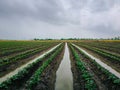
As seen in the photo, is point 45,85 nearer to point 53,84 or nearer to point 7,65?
point 53,84

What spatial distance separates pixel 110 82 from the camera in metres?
8.61

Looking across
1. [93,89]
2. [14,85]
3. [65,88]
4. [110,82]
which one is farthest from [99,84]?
[14,85]

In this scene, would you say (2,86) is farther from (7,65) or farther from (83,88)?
(7,65)

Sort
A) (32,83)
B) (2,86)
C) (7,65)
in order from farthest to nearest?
1. (7,65)
2. (32,83)
3. (2,86)

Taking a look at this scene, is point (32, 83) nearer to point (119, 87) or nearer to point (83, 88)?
point (83, 88)

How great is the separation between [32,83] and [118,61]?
11278 mm

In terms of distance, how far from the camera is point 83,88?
7.85 metres

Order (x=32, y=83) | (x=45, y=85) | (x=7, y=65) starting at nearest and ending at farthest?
(x=32, y=83) → (x=45, y=85) → (x=7, y=65)

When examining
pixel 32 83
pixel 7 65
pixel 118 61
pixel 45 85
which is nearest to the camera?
pixel 32 83

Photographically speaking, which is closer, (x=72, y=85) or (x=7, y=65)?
(x=72, y=85)

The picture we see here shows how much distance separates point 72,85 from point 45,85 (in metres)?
1.51

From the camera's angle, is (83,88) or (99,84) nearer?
(83,88)

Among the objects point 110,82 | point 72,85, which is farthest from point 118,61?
A: point 72,85

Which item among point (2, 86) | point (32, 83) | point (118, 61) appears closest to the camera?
point (2, 86)
